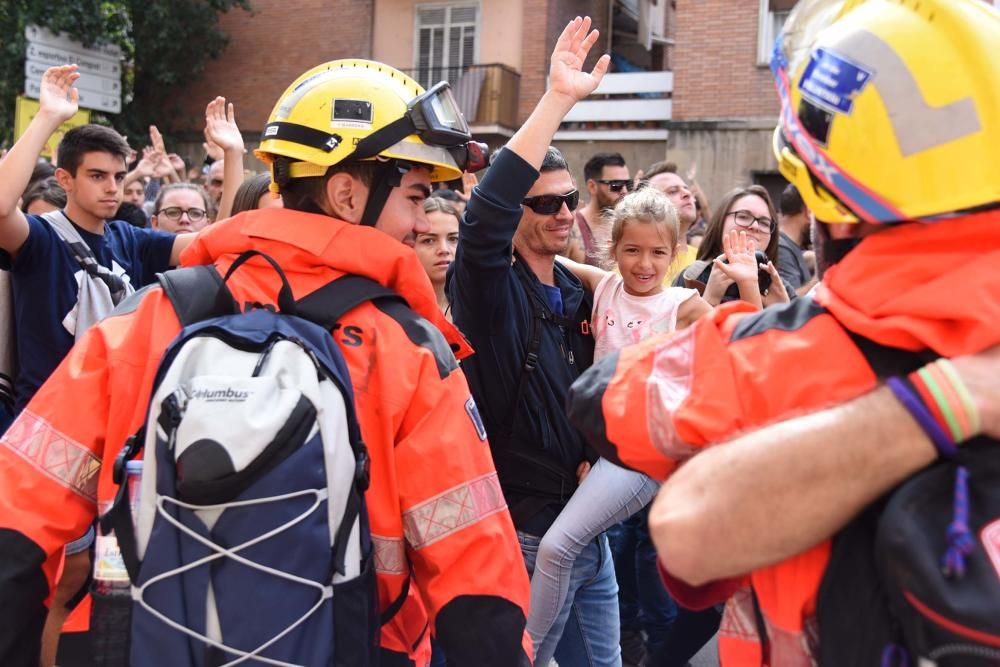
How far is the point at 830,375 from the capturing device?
116 centimetres

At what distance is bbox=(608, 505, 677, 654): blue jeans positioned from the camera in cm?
430

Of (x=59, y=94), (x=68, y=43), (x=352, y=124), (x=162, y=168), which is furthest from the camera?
(x=68, y=43)

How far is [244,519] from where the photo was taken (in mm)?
1602

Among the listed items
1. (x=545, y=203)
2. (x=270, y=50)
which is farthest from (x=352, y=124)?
(x=270, y=50)

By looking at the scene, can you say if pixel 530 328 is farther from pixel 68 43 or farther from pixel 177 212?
pixel 68 43

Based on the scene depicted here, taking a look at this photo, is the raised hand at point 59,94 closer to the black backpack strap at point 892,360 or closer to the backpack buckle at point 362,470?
the backpack buckle at point 362,470

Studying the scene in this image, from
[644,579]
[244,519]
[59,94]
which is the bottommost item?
[644,579]

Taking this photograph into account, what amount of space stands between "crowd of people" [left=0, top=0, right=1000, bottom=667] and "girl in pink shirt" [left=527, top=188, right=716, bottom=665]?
11mm

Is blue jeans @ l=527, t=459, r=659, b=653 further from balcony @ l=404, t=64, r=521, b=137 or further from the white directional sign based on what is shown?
balcony @ l=404, t=64, r=521, b=137

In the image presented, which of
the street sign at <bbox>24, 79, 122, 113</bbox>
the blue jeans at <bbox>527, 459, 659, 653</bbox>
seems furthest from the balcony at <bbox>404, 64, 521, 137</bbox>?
the blue jeans at <bbox>527, 459, 659, 653</bbox>

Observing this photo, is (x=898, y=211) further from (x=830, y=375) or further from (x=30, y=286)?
(x=30, y=286)

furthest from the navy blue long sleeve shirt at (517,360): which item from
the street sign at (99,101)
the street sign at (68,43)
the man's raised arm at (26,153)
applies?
the street sign at (68,43)

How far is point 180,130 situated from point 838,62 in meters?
20.4

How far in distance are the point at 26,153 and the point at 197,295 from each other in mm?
2073
